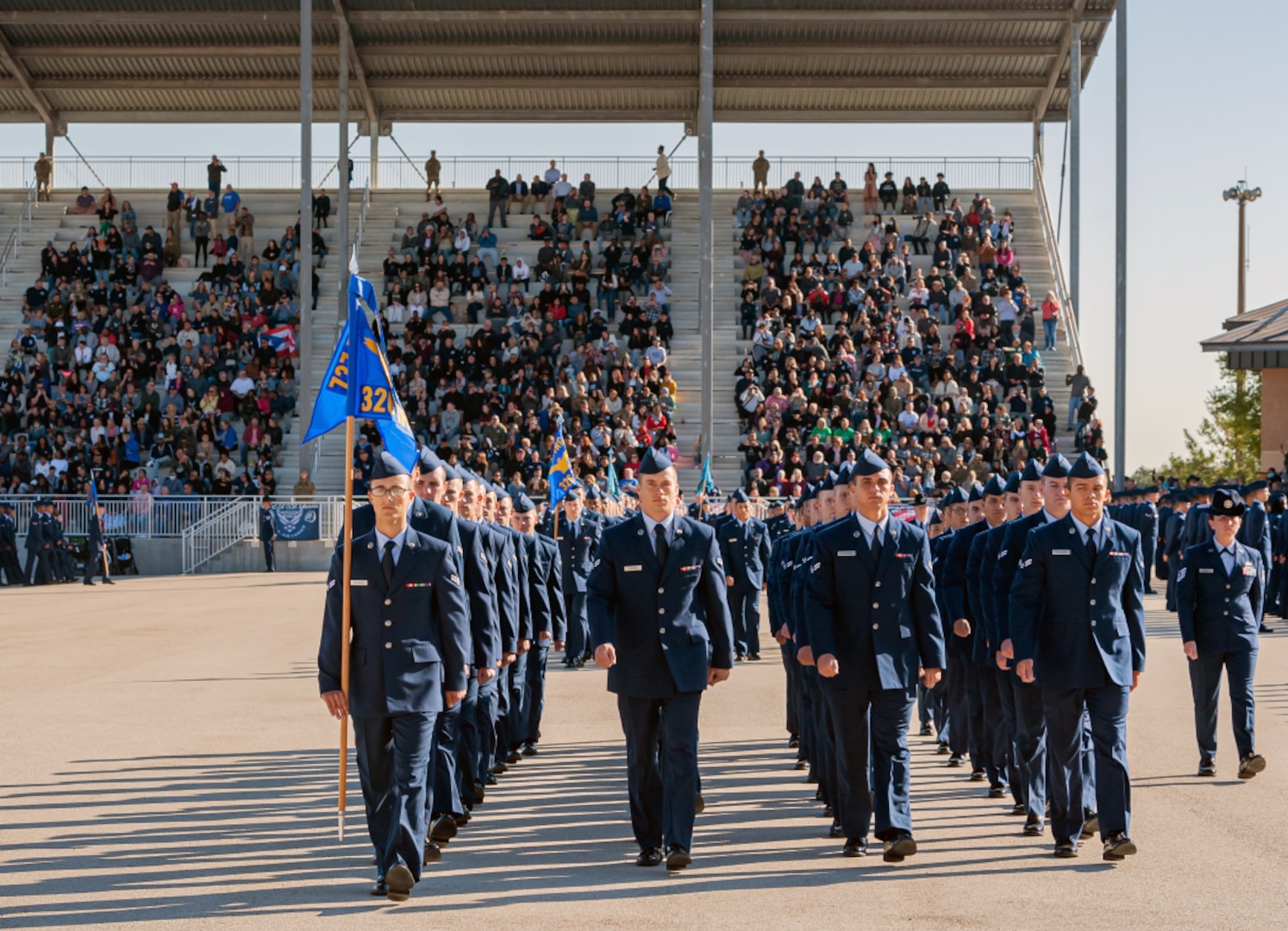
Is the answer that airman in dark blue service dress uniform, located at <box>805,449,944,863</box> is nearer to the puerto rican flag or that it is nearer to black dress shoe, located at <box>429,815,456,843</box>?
black dress shoe, located at <box>429,815,456,843</box>

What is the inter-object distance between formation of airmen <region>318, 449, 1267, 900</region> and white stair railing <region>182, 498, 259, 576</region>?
2572 cm

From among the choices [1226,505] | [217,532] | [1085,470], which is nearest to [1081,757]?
[1085,470]

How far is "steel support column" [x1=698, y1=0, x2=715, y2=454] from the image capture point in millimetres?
35469

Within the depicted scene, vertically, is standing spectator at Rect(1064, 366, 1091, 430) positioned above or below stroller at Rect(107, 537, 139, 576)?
above

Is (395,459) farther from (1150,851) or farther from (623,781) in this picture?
(1150,851)

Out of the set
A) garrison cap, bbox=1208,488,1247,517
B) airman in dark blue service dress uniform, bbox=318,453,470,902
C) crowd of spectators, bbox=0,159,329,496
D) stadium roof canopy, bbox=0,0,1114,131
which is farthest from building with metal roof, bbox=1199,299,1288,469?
airman in dark blue service dress uniform, bbox=318,453,470,902

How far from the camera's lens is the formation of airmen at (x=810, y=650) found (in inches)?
303

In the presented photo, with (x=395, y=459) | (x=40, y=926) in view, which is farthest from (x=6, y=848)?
(x=395, y=459)

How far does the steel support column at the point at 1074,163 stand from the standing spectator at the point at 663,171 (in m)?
10.9

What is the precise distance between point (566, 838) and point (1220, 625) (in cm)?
500

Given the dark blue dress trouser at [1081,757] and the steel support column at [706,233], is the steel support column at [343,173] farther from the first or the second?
the dark blue dress trouser at [1081,757]

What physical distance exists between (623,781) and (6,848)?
12.6 feet

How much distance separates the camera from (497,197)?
43531 millimetres

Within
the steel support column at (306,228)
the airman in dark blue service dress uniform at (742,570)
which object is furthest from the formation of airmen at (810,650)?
the steel support column at (306,228)
